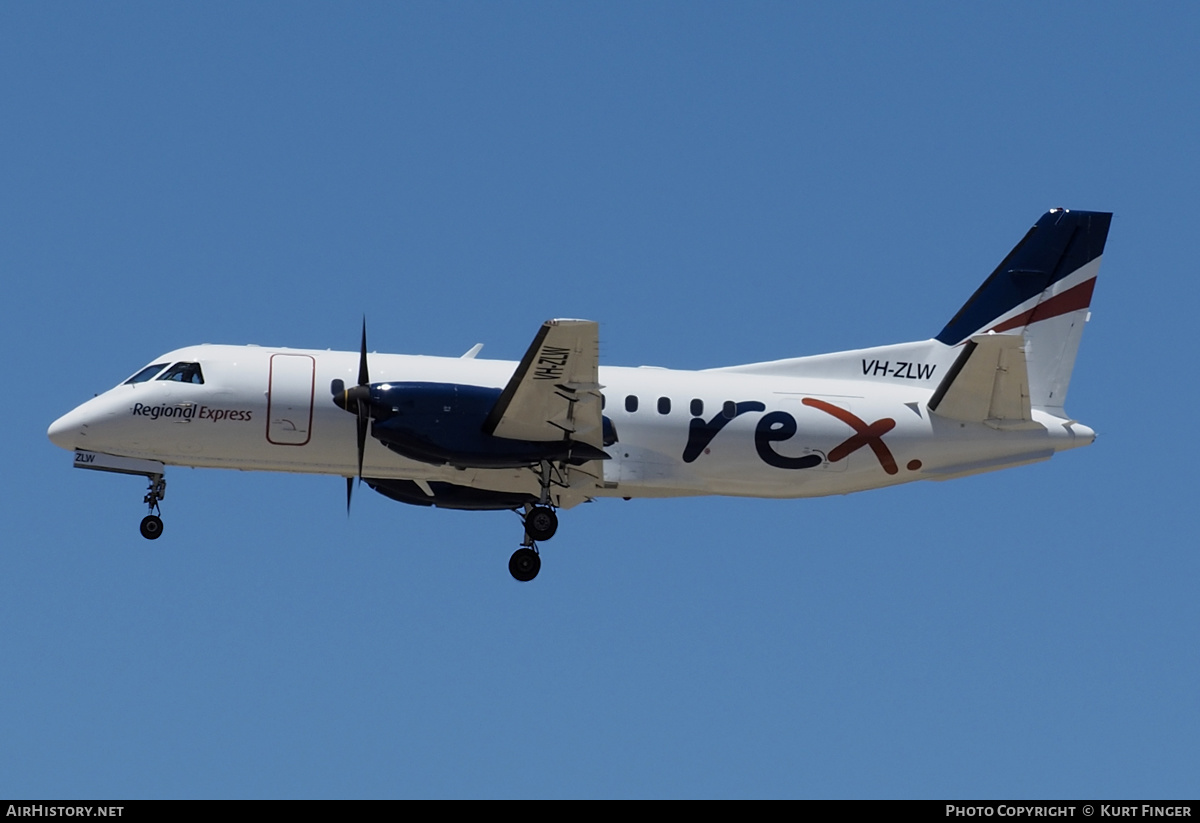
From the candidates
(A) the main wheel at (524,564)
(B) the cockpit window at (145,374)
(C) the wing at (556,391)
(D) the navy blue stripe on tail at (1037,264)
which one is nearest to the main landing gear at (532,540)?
(A) the main wheel at (524,564)

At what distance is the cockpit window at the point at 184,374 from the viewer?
24531mm

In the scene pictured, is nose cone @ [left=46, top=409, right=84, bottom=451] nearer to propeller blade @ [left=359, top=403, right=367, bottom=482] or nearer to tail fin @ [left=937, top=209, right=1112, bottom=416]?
propeller blade @ [left=359, top=403, right=367, bottom=482]

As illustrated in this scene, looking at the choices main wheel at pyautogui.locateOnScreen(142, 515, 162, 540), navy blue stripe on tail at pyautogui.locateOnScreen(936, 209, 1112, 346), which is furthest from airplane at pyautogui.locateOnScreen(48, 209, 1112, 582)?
navy blue stripe on tail at pyautogui.locateOnScreen(936, 209, 1112, 346)

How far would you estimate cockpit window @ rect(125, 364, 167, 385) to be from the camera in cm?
2489

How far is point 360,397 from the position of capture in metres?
23.5

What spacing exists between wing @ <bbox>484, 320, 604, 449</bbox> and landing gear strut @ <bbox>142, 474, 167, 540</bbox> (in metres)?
5.55

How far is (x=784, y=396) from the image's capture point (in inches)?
997

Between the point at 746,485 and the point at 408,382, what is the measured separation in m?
5.77

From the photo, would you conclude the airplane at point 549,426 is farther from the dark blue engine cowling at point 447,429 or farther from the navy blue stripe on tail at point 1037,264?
the navy blue stripe on tail at point 1037,264
